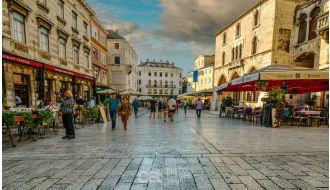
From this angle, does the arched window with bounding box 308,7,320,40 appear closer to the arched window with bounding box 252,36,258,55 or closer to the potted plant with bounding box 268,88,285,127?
the arched window with bounding box 252,36,258,55

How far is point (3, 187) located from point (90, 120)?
28.9 feet

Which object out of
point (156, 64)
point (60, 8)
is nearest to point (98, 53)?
point (60, 8)

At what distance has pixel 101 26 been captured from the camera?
26.0 metres

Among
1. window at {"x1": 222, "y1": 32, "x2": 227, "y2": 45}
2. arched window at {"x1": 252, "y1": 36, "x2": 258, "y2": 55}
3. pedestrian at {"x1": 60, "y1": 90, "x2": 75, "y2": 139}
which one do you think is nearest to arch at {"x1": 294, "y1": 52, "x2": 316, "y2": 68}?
arched window at {"x1": 252, "y1": 36, "x2": 258, "y2": 55}

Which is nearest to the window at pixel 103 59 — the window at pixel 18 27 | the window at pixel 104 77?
the window at pixel 104 77

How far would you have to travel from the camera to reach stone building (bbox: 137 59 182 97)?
229 ft

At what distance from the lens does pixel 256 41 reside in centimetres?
2095

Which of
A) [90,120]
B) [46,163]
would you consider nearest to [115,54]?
[90,120]

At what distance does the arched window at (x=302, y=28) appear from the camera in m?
16.4

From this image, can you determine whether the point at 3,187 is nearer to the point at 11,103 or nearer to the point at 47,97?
the point at 11,103

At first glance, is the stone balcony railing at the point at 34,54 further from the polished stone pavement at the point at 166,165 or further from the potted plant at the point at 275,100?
the potted plant at the point at 275,100

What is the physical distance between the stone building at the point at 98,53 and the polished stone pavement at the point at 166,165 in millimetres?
19568

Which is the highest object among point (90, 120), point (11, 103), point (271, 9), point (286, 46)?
point (271, 9)

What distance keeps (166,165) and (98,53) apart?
24560mm
